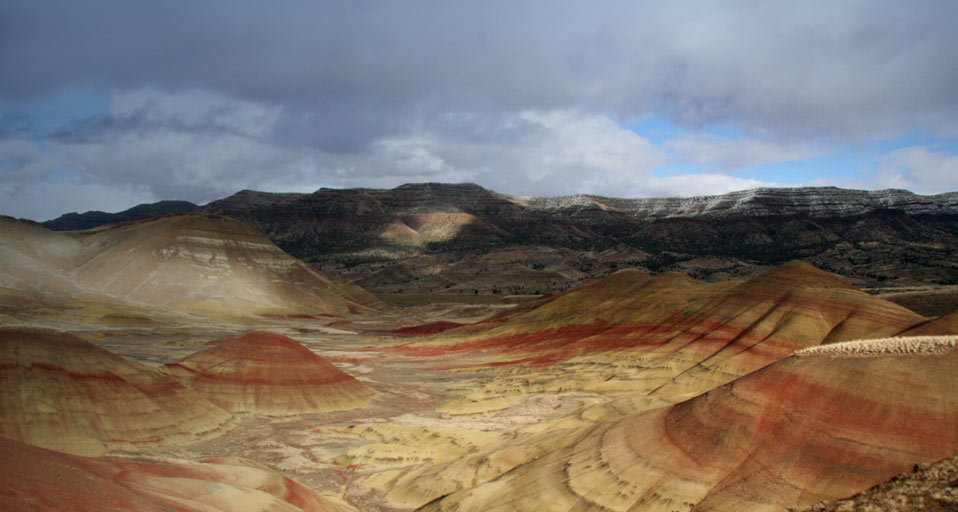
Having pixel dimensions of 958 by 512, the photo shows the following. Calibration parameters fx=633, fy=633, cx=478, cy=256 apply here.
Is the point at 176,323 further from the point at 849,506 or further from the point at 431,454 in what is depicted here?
the point at 849,506

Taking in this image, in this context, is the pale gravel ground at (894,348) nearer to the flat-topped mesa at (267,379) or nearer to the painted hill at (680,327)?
the painted hill at (680,327)

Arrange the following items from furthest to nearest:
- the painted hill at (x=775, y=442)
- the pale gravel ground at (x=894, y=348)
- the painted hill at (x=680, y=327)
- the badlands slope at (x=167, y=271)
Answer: the badlands slope at (x=167, y=271) < the painted hill at (x=680, y=327) < the pale gravel ground at (x=894, y=348) < the painted hill at (x=775, y=442)

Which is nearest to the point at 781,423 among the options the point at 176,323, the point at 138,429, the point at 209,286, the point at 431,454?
the point at 431,454

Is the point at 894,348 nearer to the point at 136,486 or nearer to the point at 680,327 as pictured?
the point at 136,486

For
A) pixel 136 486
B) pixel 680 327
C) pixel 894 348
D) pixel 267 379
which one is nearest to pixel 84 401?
pixel 267 379

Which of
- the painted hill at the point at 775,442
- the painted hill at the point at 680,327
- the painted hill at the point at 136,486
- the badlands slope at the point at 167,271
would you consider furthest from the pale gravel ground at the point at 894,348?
the badlands slope at the point at 167,271

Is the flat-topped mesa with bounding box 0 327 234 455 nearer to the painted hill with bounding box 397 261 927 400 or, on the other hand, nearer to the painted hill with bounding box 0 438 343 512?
the painted hill with bounding box 0 438 343 512
